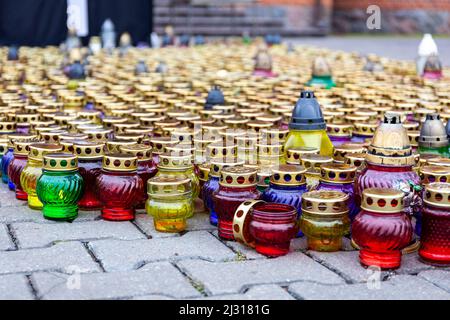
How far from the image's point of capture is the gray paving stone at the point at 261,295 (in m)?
1.99

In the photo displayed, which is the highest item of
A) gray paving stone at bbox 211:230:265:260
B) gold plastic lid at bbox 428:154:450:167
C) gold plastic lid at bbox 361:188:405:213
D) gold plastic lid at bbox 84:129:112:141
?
gold plastic lid at bbox 84:129:112:141

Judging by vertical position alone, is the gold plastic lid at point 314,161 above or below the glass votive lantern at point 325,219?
above

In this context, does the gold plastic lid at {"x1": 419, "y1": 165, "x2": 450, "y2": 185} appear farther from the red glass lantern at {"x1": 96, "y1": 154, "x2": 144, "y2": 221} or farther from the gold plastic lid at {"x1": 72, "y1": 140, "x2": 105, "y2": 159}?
the gold plastic lid at {"x1": 72, "y1": 140, "x2": 105, "y2": 159}

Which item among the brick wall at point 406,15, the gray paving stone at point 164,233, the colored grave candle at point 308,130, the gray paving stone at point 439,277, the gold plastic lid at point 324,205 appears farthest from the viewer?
the brick wall at point 406,15

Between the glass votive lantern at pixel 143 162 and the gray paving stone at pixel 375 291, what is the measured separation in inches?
36.0

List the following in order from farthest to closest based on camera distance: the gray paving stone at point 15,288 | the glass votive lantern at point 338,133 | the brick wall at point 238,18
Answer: the brick wall at point 238,18 → the glass votive lantern at point 338,133 → the gray paving stone at point 15,288

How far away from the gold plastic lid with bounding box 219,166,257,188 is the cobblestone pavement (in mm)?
193

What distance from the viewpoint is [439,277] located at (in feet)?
7.09

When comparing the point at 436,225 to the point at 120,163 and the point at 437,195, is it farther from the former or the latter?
the point at 120,163

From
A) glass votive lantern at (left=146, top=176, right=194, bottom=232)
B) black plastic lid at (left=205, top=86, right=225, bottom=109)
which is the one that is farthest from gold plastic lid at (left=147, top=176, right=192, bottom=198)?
black plastic lid at (left=205, top=86, right=225, bottom=109)

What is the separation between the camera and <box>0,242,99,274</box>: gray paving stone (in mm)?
2201

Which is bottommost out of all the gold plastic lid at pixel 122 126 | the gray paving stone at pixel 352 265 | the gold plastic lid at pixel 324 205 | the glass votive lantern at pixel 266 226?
the gray paving stone at pixel 352 265

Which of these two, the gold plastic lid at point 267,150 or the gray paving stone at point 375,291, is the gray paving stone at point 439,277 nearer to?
the gray paving stone at point 375,291

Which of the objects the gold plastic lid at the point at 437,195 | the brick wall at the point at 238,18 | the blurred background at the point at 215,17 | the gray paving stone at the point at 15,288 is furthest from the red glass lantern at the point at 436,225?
the brick wall at the point at 238,18
